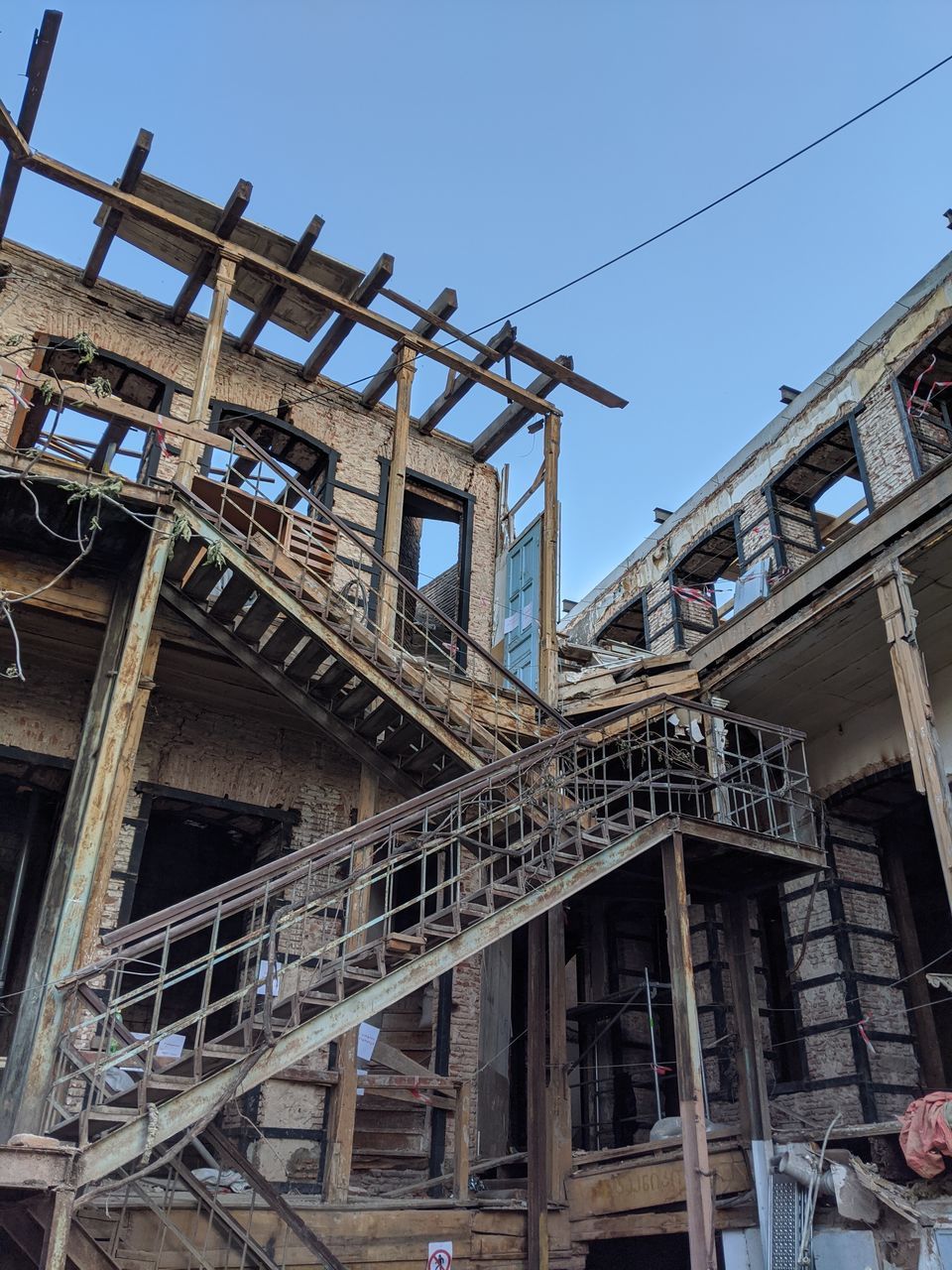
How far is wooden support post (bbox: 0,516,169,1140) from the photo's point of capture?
6.36 meters

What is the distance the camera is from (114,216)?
1076 cm

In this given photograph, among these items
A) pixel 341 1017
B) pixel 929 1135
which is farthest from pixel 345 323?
pixel 929 1135

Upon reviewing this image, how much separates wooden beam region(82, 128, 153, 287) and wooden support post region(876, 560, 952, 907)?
8.34 meters

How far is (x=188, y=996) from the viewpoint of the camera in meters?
11.1

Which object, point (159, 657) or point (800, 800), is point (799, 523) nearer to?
point (800, 800)

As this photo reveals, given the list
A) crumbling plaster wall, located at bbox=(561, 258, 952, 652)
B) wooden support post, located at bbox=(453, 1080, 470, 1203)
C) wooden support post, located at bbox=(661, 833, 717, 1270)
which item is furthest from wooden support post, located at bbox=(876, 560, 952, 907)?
wooden support post, located at bbox=(453, 1080, 470, 1203)

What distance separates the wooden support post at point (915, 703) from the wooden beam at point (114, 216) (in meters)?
8.34

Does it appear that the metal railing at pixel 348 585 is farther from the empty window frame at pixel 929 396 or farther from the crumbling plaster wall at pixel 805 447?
the empty window frame at pixel 929 396

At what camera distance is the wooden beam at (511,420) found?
1312cm

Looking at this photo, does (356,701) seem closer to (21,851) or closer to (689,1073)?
(21,851)

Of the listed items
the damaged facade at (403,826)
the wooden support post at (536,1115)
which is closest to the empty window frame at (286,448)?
the damaged facade at (403,826)

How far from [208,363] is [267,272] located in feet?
5.74

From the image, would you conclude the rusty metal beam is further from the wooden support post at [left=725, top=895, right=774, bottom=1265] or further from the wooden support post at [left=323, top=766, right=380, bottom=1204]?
the wooden support post at [left=725, top=895, right=774, bottom=1265]

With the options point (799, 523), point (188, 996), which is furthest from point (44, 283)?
point (799, 523)
